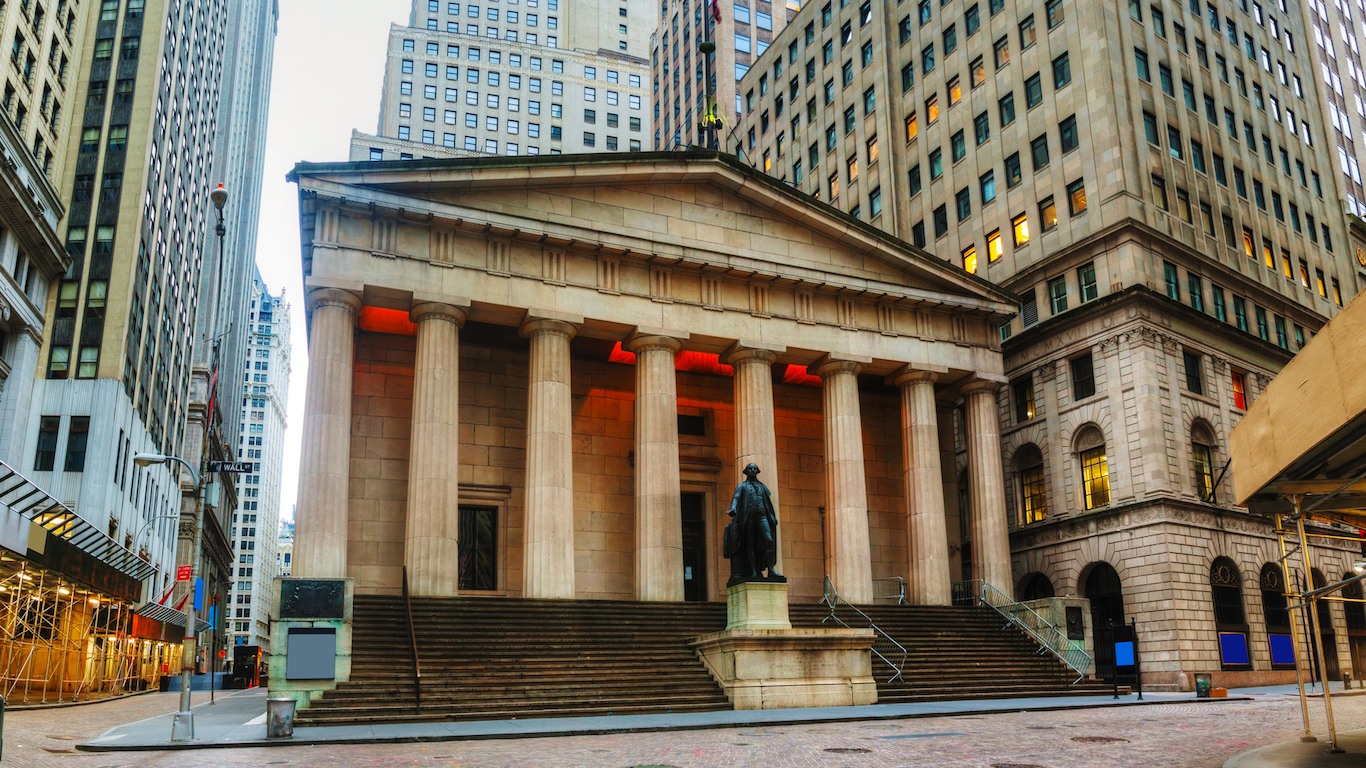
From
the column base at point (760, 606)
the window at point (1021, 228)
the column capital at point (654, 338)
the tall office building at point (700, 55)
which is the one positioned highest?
the tall office building at point (700, 55)

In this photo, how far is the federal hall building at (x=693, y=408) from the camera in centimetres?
3116

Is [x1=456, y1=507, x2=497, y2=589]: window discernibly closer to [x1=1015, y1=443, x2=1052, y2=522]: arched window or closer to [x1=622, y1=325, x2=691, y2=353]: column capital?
[x1=622, y1=325, x2=691, y2=353]: column capital

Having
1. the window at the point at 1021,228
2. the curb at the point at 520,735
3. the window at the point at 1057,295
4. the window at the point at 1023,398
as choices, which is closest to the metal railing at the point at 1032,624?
the window at the point at 1023,398

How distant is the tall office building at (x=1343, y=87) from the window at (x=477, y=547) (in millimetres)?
50850

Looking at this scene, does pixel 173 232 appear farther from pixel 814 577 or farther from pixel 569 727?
pixel 569 727

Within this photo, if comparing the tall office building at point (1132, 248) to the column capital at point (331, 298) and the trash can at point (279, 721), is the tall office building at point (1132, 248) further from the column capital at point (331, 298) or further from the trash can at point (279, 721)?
the trash can at point (279, 721)

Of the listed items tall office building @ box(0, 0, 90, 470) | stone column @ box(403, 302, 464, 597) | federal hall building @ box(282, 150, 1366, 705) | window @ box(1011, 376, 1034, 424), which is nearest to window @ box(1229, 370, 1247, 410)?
federal hall building @ box(282, 150, 1366, 705)

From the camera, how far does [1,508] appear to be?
84.2 ft

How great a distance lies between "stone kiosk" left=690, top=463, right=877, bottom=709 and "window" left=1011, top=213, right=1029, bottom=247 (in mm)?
24440

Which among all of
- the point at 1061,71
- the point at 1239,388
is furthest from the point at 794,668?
the point at 1061,71

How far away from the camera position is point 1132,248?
39.7m

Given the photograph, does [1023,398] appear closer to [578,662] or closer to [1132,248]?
[1132,248]

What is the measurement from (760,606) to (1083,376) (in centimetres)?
2167

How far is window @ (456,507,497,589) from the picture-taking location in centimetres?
3497
